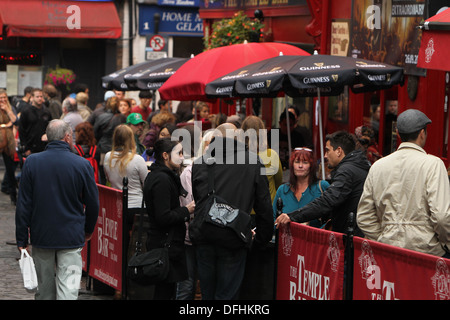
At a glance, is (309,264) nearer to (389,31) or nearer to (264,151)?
(264,151)

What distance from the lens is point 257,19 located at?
20062 millimetres

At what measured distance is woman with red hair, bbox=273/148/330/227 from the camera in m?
8.46

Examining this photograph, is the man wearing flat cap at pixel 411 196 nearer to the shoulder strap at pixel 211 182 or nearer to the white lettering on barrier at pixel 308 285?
the white lettering on barrier at pixel 308 285

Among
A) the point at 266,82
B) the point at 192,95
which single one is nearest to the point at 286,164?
the point at 192,95

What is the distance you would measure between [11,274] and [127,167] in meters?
2.09

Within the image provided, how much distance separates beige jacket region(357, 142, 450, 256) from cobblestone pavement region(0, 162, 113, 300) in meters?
4.07

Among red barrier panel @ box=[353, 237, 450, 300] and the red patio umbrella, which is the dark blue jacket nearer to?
red barrier panel @ box=[353, 237, 450, 300]

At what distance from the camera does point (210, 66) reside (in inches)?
516

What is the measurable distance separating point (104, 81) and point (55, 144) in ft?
35.0

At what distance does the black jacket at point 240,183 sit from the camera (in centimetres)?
745

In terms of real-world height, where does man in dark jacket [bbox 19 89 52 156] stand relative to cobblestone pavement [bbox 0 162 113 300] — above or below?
above

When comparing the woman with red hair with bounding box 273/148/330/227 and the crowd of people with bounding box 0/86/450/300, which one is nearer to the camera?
the crowd of people with bounding box 0/86/450/300

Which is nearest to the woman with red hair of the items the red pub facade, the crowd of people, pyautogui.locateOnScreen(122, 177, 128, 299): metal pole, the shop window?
the crowd of people

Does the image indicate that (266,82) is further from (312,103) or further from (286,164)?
(312,103)
